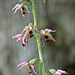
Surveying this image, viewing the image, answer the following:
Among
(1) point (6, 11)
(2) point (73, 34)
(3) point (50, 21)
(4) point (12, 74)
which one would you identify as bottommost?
(4) point (12, 74)

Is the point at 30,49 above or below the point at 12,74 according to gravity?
above

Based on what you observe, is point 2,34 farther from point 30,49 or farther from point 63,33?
point 63,33

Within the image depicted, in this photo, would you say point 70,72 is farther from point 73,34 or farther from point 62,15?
point 62,15

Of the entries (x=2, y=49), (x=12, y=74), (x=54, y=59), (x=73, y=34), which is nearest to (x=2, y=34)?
(x=2, y=49)

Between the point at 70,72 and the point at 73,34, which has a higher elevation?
the point at 73,34

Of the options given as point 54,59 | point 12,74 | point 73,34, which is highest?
point 73,34

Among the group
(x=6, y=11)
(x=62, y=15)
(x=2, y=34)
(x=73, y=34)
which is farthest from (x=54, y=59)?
(x=6, y=11)
